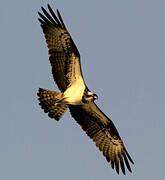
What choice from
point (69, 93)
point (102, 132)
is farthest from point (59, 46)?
point (102, 132)

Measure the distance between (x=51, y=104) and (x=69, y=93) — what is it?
88cm

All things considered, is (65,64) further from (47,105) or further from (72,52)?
(47,105)

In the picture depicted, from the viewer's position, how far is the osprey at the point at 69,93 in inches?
577

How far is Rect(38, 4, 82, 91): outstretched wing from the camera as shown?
14.6 metres

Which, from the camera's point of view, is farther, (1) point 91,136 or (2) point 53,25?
(1) point 91,136

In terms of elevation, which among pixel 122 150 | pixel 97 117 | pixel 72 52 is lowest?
pixel 122 150

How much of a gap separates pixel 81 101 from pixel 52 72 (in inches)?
48.9

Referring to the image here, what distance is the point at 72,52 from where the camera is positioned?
48.0 feet

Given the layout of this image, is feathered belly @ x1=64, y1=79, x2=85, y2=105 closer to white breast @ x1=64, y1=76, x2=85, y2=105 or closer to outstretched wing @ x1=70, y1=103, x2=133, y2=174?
white breast @ x1=64, y1=76, x2=85, y2=105

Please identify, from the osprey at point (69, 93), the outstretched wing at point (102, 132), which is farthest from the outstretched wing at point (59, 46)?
the outstretched wing at point (102, 132)

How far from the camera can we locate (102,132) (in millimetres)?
16438

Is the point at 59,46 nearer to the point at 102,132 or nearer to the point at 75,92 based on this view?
the point at 75,92

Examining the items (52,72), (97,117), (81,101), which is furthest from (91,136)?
(52,72)

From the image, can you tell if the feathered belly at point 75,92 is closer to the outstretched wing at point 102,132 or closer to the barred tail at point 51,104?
the barred tail at point 51,104
